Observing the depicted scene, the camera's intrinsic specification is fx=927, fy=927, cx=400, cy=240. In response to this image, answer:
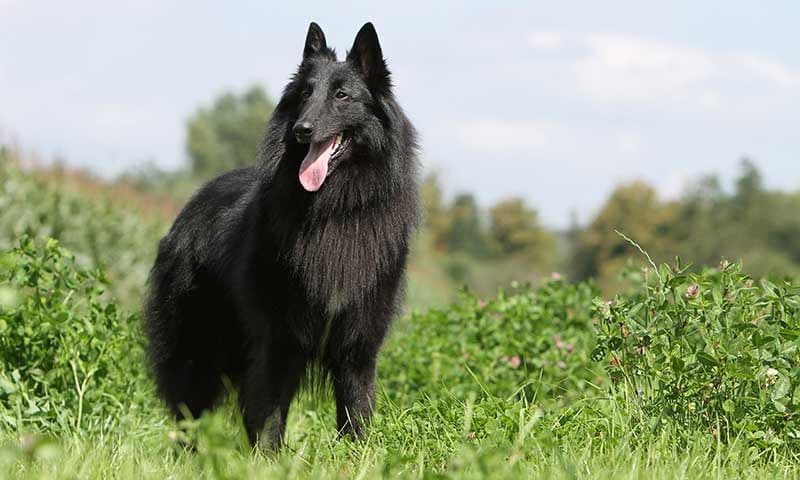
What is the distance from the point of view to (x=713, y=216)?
6069cm

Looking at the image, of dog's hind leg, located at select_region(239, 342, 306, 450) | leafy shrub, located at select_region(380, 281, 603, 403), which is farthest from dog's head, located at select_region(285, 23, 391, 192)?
leafy shrub, located at select_region(380, 281, 603, 403)

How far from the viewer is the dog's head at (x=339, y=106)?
468cm

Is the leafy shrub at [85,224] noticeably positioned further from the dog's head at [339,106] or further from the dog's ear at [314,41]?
the dog's head at [339,106]

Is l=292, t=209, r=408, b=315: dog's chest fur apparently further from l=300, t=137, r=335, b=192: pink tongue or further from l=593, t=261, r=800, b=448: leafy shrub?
l=593, t=261, r=800, b=448: leafy shrub

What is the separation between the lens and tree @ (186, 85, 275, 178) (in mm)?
59562

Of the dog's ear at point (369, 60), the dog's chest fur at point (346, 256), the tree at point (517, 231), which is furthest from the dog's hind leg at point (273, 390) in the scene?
the tree at point (517, 231)

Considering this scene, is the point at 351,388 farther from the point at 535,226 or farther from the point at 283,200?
the point at 535,226

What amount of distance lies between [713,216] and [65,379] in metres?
59.9

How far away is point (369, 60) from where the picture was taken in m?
4.95

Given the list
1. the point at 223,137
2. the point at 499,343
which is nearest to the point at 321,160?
the point at 499,343

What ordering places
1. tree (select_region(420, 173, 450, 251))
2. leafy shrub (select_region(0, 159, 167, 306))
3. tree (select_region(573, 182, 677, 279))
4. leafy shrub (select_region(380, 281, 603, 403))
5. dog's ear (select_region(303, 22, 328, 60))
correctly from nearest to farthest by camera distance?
dog's ear (select_region(303, 22, 328, 60)), leafy shrub (select_region(380, 281, 603, 403)), leafy shrub (select_region(0, 159, 167, 306)), tree (select_region(420, 173, 450, 251)), tree (select_region(573, 182, 677, 279))

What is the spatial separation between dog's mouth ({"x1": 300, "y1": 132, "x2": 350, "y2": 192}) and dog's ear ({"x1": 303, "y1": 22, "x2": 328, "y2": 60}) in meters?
0.62

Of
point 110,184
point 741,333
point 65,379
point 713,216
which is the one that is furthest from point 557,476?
point 713,216

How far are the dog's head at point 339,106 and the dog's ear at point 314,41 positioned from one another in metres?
0.13
